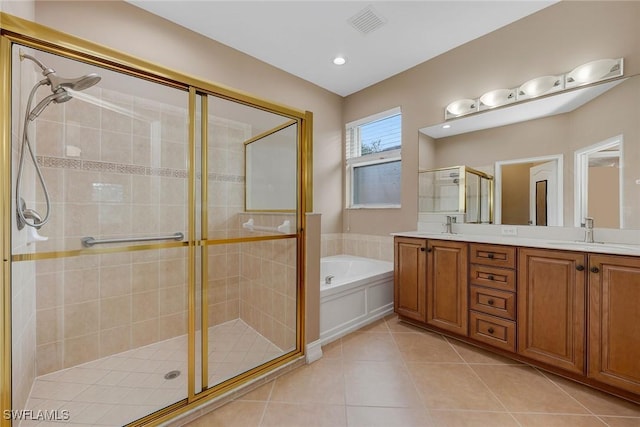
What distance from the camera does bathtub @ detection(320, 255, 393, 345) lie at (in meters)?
2.27

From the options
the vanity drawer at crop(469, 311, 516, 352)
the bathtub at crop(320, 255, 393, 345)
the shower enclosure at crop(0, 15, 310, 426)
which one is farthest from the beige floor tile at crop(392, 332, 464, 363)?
the shower enclosure at crop(0, 15, 310, 426)

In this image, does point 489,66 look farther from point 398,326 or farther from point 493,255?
point 398,326

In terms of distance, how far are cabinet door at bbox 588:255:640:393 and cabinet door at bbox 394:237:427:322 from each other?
3.54 ft

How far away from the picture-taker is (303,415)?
146 centimetres

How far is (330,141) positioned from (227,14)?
1829 millimetres

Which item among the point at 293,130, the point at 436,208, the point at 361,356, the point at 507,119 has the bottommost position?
the point at 361,356

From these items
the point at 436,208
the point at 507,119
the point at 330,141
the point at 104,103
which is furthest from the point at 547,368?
the point at 104,103

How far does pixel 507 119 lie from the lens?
7.74 ft

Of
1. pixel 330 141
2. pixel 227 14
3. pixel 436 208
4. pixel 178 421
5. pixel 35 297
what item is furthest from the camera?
pixel 330 141

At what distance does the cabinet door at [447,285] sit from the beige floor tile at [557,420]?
72 cm

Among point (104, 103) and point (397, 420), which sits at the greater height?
point (104, 103)

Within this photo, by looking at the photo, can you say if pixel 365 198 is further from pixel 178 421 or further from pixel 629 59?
pixel 178 421

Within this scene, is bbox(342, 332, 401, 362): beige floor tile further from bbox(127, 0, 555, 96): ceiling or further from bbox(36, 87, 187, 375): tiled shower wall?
bbox(127, 0, 555, 96): ceiling

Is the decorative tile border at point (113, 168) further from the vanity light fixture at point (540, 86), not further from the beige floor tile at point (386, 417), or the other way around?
the vanity light fixture at point (540, 86)
